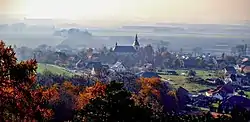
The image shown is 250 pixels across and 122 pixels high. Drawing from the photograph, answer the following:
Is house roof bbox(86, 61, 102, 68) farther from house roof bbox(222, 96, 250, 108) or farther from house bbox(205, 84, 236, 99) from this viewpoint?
house roof bbox(222, 96, 250, 108)

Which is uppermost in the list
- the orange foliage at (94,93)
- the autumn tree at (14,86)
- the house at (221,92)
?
the autumn tree at (14,86)

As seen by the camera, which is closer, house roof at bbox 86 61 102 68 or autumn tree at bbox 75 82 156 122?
autumn tree at bbox 75 82 156 122

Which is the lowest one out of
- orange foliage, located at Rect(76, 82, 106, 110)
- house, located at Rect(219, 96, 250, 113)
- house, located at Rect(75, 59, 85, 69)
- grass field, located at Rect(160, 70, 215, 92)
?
house, located at Rect(75, 59, 85, 69)

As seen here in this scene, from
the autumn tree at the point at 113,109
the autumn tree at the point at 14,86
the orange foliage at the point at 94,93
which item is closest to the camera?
the autumn tree at the point at 14,86

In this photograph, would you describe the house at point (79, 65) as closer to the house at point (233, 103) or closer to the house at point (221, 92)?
the house at point (221, 92)

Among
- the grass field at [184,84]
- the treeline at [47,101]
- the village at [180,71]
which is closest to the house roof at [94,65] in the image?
the village at [180,71]

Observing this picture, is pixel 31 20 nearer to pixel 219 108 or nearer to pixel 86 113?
pixel 219 108

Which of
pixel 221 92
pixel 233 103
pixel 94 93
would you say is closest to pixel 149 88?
pixel 233 103

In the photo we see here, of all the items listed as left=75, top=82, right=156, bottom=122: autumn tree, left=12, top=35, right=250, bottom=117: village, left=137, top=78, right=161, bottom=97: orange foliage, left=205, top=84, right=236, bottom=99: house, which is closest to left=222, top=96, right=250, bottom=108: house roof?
left=12, top=35, right=250, bottom=117: village

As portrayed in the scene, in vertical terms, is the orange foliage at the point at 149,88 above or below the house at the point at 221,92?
above

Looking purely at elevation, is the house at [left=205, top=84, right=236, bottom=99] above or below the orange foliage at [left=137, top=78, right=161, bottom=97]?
below

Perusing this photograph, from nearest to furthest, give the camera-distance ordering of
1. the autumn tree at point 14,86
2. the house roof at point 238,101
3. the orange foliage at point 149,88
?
the autumn tree at point 14,86
the orange foliage at point 149,88
the house roof at point 238,101

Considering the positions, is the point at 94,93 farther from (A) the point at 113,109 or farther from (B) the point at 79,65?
(B) the point at 79,65
